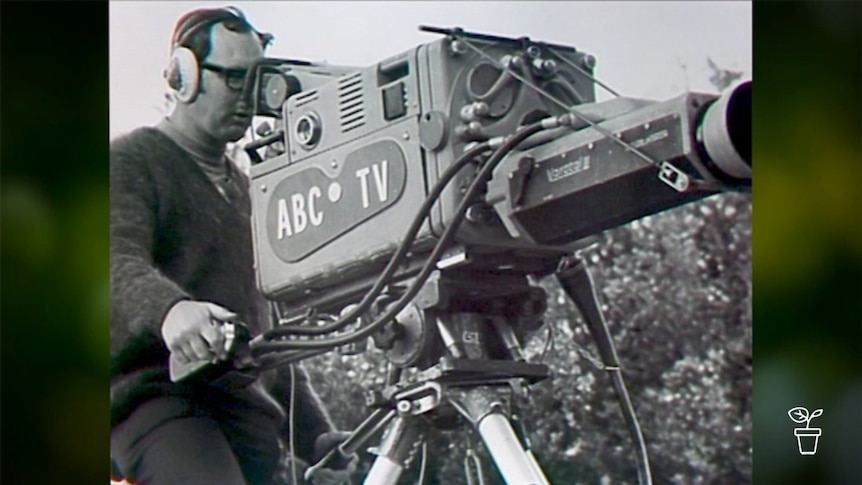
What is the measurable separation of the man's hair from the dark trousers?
56 centimetres

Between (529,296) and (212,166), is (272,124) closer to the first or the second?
(212,166)

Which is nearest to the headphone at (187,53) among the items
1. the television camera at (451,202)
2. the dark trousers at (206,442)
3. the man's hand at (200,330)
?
the television camera at (451,202)

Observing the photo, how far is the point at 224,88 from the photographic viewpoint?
2.47 m

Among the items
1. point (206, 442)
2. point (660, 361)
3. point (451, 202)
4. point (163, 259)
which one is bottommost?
point (206, 442)

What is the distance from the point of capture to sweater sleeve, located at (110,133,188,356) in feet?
8.04

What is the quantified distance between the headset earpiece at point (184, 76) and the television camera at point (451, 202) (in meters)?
0.11

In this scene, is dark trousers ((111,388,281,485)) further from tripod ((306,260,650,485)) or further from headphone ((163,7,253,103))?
headphone ((163,7,253,103))

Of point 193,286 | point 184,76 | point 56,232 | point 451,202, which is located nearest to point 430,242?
point 451,202

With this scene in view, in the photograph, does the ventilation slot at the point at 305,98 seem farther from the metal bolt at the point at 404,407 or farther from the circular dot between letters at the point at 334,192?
the metal bolt at the point at 404,407

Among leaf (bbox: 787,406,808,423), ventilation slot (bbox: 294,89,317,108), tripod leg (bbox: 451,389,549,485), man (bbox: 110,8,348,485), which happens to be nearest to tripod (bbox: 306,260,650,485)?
tripod leg (bbox: 451,389,549,485)

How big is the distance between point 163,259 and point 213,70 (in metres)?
0.31

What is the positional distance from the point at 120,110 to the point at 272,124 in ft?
0.84

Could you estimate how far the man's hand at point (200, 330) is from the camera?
2422mm

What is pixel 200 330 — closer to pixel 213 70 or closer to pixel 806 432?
pixel 213 70
